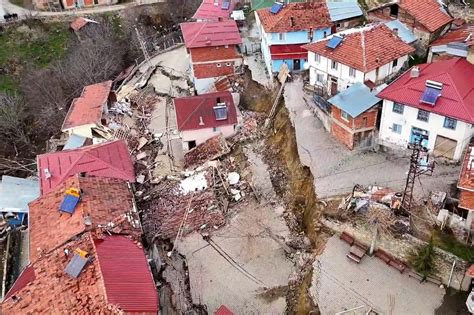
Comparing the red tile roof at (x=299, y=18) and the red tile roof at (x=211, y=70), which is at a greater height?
the red tile roof at (x=299, y=18)

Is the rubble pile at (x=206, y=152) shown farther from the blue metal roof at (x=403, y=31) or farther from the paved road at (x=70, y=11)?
the paved road at (x=70, y=11)

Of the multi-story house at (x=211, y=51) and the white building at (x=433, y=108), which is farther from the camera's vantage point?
the multi-story house at (x=211, y=51)

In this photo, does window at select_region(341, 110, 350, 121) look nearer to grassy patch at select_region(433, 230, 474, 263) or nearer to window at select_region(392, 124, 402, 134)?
window at select_region(392, 124, 402, 134)

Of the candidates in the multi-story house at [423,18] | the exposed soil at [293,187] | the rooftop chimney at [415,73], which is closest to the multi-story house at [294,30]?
the exposed soil at [293,187]

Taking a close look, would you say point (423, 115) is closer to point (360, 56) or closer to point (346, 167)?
point (346, 167)

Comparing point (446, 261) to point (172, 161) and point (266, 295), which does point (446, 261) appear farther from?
point (172, 161)

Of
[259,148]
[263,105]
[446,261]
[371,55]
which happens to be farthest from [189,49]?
[446,261]

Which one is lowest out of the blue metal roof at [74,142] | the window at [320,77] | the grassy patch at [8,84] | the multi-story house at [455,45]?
the grassy patch at [8,84]
